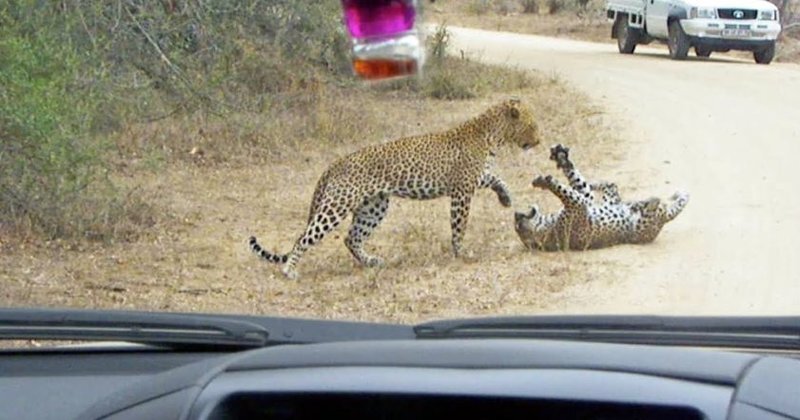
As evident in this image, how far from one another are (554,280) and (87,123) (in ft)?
12.5

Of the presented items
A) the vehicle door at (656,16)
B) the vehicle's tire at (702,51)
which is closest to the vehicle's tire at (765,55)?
the vehicle's tire at (702,51)

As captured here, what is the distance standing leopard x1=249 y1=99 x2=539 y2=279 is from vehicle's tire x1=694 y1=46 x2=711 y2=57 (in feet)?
52.9

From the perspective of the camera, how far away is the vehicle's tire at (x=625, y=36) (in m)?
27.9

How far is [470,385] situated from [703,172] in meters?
12.6

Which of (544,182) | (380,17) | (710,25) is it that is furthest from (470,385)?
(710,25)

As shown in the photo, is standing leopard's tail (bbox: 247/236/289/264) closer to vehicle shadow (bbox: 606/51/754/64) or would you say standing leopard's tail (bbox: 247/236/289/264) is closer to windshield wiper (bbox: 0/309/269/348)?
windshield wiper (bbox: 0/309/269/348)

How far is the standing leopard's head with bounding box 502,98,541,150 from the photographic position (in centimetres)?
1099

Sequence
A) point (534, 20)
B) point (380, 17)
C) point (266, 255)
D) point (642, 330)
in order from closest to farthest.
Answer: point (642, 330) → point (380, 17) → point (266, 255) → point (534, 20)

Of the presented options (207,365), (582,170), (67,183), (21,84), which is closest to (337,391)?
(207,365)

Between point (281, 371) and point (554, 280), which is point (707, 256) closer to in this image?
point (554, 280)

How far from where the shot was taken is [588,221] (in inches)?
424

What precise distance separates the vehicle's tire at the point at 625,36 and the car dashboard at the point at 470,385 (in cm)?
2582

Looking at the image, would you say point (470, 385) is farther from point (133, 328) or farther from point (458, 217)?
point (458, 217)

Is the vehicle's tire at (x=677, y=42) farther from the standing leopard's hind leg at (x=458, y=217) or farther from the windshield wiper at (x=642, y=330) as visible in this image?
the windshield wiper at (x=642, y=330)
